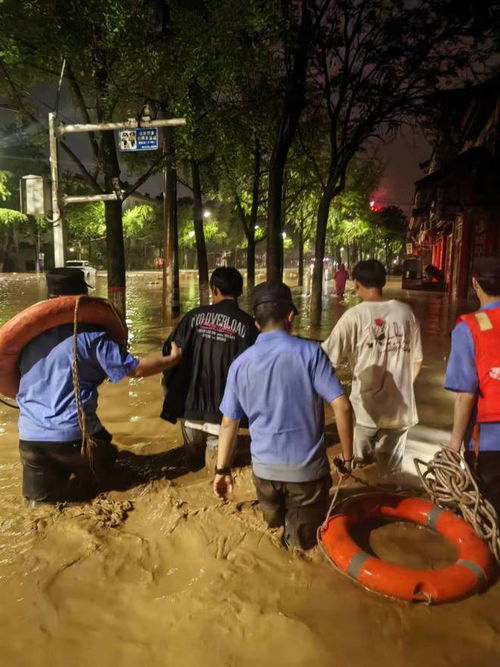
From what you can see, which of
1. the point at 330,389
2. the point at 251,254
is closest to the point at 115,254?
the point at 330,389

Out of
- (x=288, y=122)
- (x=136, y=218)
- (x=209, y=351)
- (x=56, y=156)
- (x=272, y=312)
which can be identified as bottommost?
(x=209, y=351)

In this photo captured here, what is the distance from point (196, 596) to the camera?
301cm

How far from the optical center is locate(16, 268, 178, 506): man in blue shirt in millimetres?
3795

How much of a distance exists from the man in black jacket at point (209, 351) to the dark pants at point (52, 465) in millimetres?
765

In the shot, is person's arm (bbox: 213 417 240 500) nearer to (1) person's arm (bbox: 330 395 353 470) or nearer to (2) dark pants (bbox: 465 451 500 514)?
(1) person's arm (bbox: 330 395 353 470)

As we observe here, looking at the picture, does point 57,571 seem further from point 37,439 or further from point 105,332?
point 105,332

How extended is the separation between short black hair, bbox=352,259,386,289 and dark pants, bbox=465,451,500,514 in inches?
54.9

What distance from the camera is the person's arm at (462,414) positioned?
3135mm

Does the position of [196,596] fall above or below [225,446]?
below

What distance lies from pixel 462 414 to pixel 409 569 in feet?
3.19

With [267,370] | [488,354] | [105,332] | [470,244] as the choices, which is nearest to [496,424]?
[488,354]

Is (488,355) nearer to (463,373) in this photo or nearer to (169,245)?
(463,373)

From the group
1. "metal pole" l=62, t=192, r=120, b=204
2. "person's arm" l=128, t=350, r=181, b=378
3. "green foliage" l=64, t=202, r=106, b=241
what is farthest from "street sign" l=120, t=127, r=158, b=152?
"green foliage" l=64, t=202, r=106, b=241

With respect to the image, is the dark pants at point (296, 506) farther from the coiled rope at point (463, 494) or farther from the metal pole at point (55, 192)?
the metal pole at point (55, 192)
